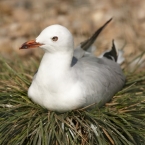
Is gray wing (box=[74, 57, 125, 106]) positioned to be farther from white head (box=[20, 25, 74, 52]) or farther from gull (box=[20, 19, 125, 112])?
white head (box=[20, 25, 74, 52])

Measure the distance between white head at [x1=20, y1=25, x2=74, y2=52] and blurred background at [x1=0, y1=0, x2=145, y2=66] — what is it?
2.92m

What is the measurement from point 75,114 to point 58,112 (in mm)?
163

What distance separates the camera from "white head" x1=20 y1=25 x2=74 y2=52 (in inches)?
148

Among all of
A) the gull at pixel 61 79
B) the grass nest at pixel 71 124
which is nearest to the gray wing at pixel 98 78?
the gull at pixel 61 79

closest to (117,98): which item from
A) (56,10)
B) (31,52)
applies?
(31,52)

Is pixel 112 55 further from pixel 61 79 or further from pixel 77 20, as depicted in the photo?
pixel 77 20

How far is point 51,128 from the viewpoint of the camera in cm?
384

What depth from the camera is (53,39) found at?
3773 mm

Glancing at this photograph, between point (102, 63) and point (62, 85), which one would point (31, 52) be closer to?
point (102, 63)

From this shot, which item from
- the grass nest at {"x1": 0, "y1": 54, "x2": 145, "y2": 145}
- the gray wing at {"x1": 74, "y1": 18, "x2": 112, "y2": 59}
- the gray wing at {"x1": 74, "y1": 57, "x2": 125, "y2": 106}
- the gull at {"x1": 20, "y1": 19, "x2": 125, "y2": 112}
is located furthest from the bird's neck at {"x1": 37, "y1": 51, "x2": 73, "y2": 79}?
the gray wing at {"x1": 74, "y1": 18, "x2": 112, "y2": 59}

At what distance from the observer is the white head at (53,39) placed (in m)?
3.77

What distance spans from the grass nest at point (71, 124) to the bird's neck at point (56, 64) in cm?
38

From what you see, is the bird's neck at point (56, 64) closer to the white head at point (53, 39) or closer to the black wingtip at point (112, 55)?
the white head at point (53, 39)

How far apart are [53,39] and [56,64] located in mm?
242
